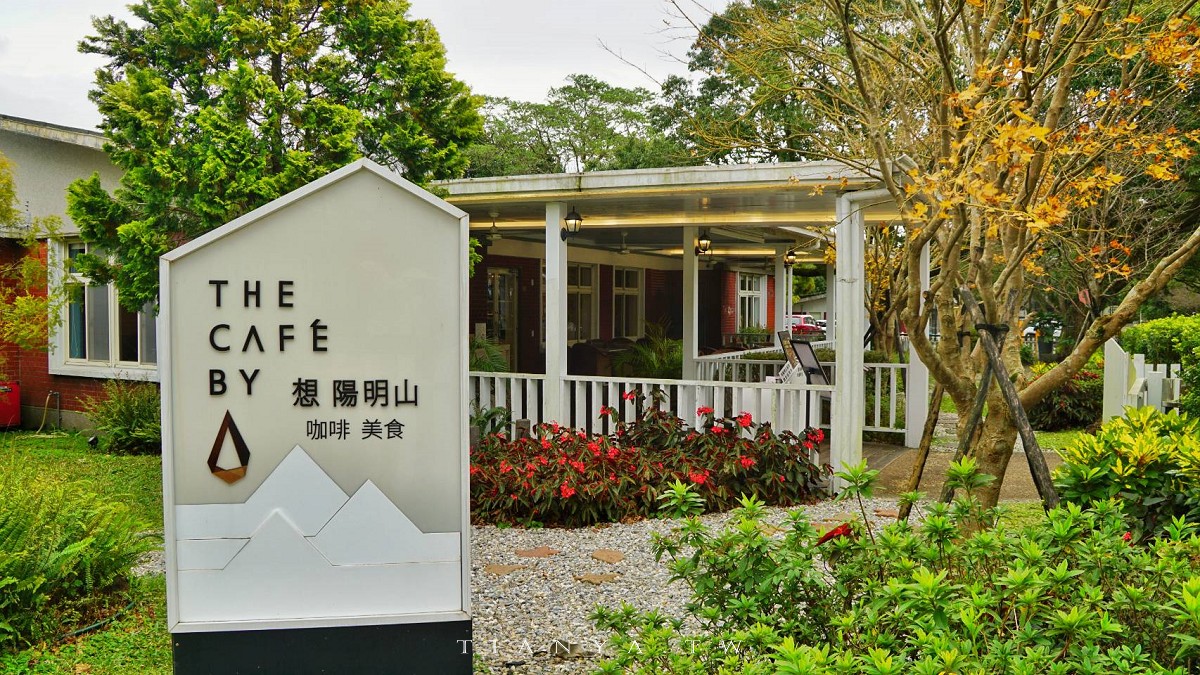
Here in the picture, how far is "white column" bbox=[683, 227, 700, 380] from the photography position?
1155 centimetres

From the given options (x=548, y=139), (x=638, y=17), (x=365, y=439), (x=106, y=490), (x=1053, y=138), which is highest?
(x=548, y=139)

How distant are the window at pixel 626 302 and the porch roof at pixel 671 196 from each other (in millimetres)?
4362

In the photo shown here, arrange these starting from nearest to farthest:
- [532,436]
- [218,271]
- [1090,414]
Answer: [218,271], [532,436], [1090,414]

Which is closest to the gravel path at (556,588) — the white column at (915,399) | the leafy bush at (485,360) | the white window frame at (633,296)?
the leafy bush at (485,360)

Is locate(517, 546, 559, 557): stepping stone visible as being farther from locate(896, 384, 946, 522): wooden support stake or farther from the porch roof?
the porch roof

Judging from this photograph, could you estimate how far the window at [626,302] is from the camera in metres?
16.3

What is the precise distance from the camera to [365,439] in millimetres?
3398

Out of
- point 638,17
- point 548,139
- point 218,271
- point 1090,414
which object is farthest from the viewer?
point 548,139

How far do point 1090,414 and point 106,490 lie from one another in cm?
1171

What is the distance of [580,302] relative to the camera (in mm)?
15164

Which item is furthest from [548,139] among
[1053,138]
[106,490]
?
[1053,138]

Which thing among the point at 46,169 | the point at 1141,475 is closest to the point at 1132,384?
the point at 1141,475

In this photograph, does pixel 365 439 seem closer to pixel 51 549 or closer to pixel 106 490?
pixel 51 549

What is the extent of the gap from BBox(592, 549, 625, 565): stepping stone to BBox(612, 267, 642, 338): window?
1044 centimetres
